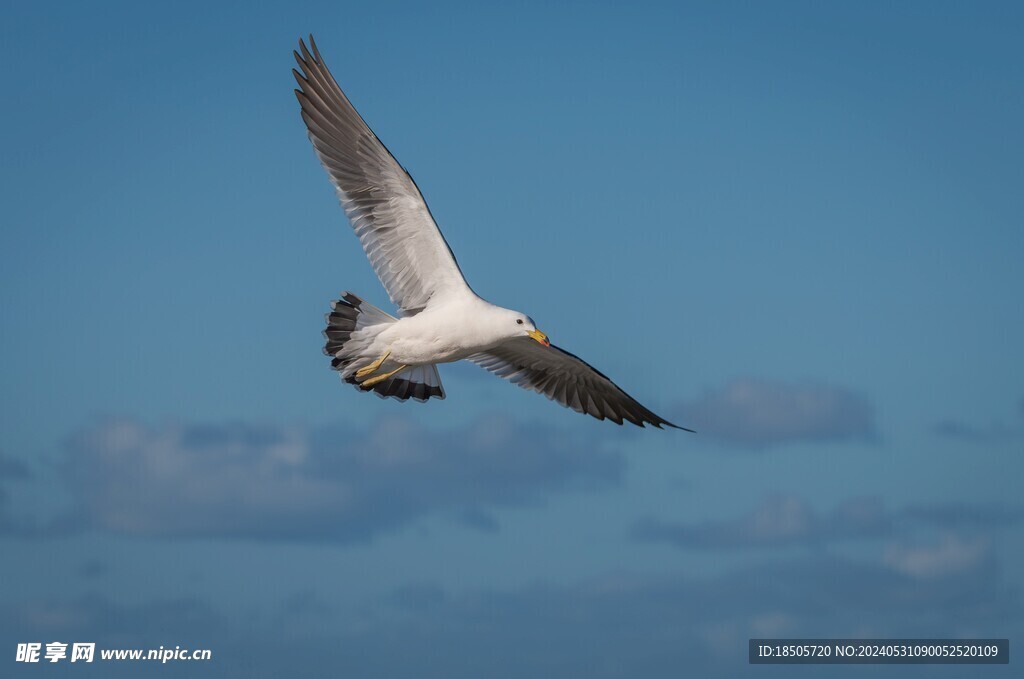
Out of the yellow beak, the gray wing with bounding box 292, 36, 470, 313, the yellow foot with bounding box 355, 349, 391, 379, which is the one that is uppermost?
the gray wing with bounding box 292, 36, 470, 313

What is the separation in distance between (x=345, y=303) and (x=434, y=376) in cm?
152

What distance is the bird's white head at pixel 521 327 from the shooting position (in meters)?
15.1

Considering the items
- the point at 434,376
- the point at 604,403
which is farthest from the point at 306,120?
the point at 604,403

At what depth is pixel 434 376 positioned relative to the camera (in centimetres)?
1662

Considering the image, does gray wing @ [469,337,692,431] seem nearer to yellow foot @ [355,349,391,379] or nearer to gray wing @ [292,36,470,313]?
yellow foot @ [355,349,391,379]

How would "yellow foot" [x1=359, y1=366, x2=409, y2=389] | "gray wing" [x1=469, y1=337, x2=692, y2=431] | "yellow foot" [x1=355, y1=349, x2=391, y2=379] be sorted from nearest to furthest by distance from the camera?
"yellow foot" [x1=355, y1=349, x2=391, y2=379]
"yellow foot" [x1=359, y1=366, x2=409, y2=389]
"gray wing" [x1=469, y1=337, x2=692, y2=431]

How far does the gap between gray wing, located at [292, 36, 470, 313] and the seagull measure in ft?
0.03

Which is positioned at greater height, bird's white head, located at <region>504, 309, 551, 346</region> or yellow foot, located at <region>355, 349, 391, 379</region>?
bird's white head, located at <region>504, 309, 551, 346</region>

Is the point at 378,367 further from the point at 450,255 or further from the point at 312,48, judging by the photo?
the point at 312,48

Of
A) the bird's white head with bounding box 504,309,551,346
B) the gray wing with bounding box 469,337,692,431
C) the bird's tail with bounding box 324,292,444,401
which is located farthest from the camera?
the gray wing with bounding box 469,337,692,431

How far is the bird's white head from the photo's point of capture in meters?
15.1

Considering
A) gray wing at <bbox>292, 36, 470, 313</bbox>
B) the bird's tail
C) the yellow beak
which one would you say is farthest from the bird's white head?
the bird's tail

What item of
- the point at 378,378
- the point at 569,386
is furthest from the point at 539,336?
the point at 569,386

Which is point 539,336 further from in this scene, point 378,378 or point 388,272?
point 378,378
